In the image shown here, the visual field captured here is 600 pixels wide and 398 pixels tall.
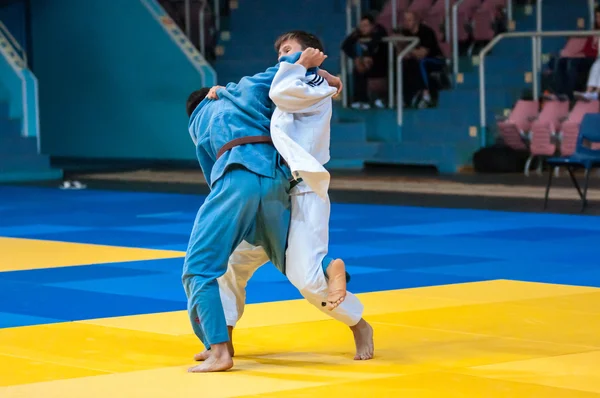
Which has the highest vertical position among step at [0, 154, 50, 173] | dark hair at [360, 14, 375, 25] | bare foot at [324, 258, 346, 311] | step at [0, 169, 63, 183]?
dark hair at [360, 14, 375, 25]

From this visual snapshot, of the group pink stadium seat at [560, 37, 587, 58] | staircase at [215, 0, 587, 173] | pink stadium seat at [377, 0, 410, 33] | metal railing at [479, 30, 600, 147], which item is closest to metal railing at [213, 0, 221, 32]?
staircase at [215, 0, 587, 173]

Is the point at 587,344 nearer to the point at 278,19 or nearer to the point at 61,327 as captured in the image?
the point at 61,327

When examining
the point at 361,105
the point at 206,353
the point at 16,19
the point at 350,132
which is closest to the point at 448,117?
Result: the point at 361,105

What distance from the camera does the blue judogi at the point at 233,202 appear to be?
673 centimetres

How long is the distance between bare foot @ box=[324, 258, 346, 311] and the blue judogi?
294 mm

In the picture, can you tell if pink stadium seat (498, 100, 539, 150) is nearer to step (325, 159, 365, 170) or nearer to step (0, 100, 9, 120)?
step (325, 159, 365, 170)

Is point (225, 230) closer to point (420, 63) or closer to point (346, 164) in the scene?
point (420, 63)

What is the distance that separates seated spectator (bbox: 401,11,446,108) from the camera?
2167cm

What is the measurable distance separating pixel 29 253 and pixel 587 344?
631 cm

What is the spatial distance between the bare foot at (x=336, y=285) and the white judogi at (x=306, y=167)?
0.05 m

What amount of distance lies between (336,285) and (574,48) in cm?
1436

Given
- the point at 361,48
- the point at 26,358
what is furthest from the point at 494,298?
the point at 361,48

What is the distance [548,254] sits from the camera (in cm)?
1164

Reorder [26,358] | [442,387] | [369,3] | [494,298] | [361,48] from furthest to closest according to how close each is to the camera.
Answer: [369,3] < [361,48] < [494,298] < [26,358] < [442,387]
